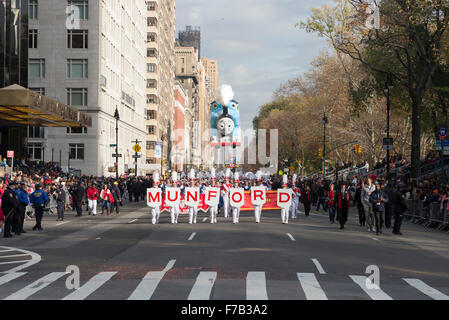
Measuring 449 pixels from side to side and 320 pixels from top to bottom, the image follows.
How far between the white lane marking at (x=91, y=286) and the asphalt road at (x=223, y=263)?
2 centimetres

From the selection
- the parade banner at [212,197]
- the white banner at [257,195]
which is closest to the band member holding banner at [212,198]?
the parade banner at [212,197]

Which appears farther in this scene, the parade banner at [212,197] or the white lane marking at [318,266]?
the parade banner at [212,197]

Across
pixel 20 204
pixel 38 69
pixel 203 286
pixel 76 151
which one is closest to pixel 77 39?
pixel 38 69

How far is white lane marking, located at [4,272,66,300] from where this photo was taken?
35.3 ft

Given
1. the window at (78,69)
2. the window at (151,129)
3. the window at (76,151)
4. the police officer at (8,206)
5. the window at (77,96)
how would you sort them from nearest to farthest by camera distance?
the police officer at (8,206), the window at (76,151), the window at (77,96), the window at (78,69), the window at (151,129)

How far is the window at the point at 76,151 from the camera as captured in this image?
2687 inches

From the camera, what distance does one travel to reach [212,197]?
27234 mm

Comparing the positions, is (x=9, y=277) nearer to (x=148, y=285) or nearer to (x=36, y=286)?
(x=36, y=286)

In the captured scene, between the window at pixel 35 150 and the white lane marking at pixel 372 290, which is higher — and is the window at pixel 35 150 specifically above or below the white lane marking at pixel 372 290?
above

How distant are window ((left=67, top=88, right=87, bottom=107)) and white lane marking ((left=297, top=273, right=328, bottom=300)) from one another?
5887 cm

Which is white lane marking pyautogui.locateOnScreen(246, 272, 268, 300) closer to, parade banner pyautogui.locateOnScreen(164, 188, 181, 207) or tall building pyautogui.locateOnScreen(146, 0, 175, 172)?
parade banner pyautogui.locateOnScreen(164, 188, 181, 207)

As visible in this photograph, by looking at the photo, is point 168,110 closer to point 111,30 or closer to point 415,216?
point 111,30

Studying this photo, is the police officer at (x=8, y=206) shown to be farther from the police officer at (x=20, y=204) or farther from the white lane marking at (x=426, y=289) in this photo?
the white lane marking at (x=426, y=289)

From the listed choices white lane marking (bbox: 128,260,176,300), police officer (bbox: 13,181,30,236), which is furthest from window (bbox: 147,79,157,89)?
white lane marking (bbox: 128,260,176,300)
